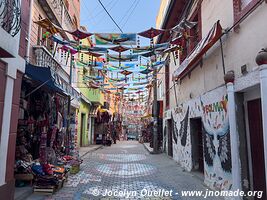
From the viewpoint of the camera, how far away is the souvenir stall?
5.87 meters

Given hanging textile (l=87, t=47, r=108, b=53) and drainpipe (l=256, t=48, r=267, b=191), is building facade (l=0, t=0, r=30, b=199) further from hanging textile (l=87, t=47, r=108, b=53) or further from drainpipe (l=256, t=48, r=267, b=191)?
drainpipe (l=256, t=48, r=267, b=191)

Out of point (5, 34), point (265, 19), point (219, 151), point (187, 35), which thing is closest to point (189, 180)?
point (219, 151)

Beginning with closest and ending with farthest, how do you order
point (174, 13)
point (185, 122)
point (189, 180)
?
point (189, 180) → point (185, 122) → point (174, 13)

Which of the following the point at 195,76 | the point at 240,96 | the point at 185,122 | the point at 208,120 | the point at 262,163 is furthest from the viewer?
the point at 185,122

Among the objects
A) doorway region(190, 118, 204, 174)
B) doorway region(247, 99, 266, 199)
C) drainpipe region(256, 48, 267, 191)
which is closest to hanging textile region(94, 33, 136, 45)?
doorway region(190, 118, 204, 174)

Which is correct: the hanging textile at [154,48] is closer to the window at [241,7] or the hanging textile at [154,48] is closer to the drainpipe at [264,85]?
the window at [241,7]

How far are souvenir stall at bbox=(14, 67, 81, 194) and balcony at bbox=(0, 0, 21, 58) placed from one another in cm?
168

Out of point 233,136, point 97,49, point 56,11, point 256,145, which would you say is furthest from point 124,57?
point 256,145

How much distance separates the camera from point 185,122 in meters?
9.06

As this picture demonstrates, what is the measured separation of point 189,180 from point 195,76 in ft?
11.2

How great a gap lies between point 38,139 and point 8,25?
4.79 metres

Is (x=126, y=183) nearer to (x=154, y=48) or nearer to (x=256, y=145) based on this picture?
(x=256, y=145)

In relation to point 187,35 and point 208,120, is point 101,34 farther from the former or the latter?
point 208,120

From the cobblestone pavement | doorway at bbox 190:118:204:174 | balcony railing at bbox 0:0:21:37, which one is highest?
balcony railing at bbox 0:0:21:37
